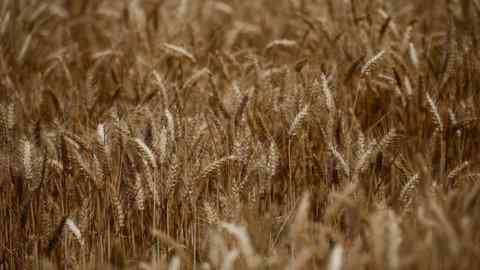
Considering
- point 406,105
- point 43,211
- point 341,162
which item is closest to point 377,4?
point 406,105

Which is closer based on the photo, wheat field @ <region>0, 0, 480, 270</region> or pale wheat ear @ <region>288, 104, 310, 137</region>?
wheat field @ <region>0, 0, 480, 270</region>

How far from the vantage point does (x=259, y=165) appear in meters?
1.84

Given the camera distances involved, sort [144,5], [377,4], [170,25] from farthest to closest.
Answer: [144,5], [170,25], [377,4]

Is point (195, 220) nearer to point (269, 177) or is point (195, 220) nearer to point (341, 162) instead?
point (269, 177)

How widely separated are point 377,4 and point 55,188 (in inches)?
63.3

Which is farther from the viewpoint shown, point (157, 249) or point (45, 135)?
point (45, 135)

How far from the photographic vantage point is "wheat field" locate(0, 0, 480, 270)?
4.67 feet

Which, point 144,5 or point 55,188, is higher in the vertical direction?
point 144,5

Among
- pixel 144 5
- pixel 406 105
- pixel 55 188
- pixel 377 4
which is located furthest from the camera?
pixel 144 5

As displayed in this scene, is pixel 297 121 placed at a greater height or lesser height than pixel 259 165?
greater

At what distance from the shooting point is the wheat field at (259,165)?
4.67 feet

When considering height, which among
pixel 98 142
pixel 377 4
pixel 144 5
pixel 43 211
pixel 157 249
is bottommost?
pixel 157 249

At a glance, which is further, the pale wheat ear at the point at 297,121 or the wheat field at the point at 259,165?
the pale wheat ear at the point at 297,121

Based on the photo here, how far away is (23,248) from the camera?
6.15 ft
